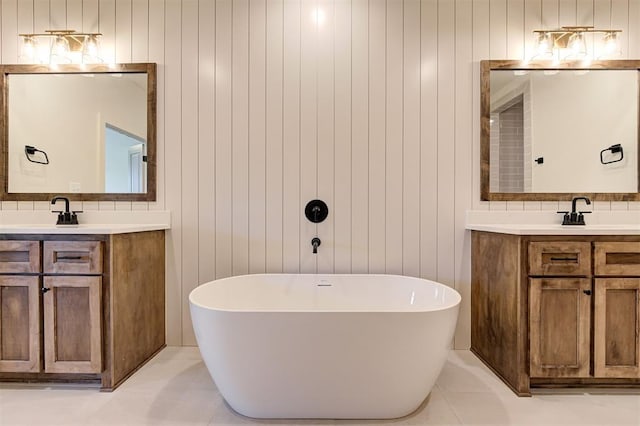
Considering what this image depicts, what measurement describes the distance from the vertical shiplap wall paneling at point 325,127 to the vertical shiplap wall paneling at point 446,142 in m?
0.73

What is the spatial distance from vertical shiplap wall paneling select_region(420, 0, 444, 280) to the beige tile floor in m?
0.80

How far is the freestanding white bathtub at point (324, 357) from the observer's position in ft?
4.62

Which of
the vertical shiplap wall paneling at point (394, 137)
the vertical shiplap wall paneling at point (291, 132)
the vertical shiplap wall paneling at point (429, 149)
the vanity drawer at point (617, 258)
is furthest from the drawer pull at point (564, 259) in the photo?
the vertical shiplap wall paneling at point (291, 132)

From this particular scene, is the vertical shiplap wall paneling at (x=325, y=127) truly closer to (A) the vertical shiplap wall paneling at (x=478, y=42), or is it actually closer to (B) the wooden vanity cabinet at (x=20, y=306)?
(A) the vertical shiplap wall paneling at (x=478, y=42)

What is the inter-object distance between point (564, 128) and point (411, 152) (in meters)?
1.03

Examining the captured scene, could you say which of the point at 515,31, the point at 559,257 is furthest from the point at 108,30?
the point at 559,257

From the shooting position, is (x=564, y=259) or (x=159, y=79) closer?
(x=564, y=259)

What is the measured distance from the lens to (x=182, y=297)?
2.40 metres

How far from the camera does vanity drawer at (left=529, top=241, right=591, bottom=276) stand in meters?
1.76

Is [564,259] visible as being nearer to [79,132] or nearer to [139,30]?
[139,30]

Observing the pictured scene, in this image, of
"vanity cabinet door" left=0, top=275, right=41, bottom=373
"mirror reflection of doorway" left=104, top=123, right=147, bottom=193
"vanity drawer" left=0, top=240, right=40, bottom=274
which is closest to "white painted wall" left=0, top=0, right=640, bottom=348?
"mirror reflection of doorway" left=104, top=123, right=147, bottom=193

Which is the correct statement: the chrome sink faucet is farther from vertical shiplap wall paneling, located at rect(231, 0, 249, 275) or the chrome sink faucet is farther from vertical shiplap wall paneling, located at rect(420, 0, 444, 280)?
vertical shiplap wall paneling, located at rect(231, 0, 249, 275)

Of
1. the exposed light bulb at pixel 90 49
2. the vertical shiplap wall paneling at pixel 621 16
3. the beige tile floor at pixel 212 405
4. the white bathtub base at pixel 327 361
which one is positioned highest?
the vertical shiplap wall paneling at pixel 621 16

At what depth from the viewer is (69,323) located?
1798 millimetres
